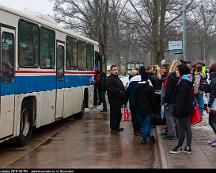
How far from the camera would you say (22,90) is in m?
10.9

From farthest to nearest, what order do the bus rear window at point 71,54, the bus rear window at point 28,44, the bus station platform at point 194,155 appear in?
the bus rear window at point 71,54, the bus rear window at point 28,44, the bus station platform at point 194,155

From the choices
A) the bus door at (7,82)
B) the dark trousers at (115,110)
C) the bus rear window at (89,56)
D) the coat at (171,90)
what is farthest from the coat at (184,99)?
the bus rear window at (89,56)

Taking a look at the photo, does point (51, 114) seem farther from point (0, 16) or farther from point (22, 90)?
point (0, 16)

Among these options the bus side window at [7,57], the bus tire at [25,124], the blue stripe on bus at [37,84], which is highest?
the bus side window at [7,57]

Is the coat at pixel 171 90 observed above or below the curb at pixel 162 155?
above

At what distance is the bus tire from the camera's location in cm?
1121

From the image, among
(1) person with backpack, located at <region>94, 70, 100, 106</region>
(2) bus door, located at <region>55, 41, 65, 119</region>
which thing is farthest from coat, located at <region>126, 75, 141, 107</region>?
(1) person with backpack, located at <region>94, 70, 100, 106</region>

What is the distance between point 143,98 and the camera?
37.7ft

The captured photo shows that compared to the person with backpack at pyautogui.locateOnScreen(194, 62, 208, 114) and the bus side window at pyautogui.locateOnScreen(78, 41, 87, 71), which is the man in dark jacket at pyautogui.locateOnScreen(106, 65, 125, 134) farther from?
the bus side window at pyautogui.locateOnScreen(78, 41, 87, 71)

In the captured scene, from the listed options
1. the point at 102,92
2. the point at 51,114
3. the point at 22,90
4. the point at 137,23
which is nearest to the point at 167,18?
the point at 137,23

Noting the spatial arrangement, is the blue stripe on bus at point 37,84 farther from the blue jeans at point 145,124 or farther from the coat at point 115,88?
the blue jeans at point 145,124

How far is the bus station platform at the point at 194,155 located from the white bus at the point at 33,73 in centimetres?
313

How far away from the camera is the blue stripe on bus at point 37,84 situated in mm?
10148

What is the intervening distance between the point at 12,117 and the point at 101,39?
2867 centimetres
